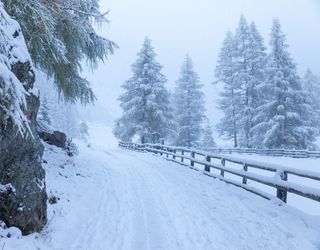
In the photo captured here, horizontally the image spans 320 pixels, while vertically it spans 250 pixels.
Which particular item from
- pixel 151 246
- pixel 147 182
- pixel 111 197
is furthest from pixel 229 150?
pixel 151 246

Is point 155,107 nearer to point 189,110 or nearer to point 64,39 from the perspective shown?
point 189,110

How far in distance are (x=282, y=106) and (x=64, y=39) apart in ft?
85.8

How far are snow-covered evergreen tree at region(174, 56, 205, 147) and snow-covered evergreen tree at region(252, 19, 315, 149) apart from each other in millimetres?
8166

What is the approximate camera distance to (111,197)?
9.73 meters

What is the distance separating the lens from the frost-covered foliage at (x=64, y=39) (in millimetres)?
8258

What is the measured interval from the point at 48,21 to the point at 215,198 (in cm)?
656

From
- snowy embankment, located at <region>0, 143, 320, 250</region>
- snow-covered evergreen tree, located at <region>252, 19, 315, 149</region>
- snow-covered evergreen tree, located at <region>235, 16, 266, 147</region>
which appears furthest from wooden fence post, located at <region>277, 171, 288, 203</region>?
snow-covered evergreen tree, located at <region>235, 16, 266, 147</region>

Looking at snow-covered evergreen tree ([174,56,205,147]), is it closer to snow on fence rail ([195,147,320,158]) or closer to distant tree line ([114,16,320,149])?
distant tree line ([114,16,320,149])

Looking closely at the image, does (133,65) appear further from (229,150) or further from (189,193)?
(189,193)

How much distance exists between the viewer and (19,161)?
5.88 meters

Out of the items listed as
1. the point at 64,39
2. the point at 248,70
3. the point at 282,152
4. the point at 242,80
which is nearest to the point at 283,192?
the point at 64,39

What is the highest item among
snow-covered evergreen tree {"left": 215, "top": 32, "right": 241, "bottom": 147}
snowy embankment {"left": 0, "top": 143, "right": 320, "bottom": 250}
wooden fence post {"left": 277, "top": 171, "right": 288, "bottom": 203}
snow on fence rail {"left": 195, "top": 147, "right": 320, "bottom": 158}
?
snow-covered evergreen tree {"left": 215, "top": 32, "right": 241, "bottom": 147}

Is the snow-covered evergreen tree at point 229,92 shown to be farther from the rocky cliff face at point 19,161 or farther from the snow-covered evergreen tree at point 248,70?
the rocky cliff face at point 19,161

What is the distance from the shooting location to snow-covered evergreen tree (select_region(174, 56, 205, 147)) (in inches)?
1630
